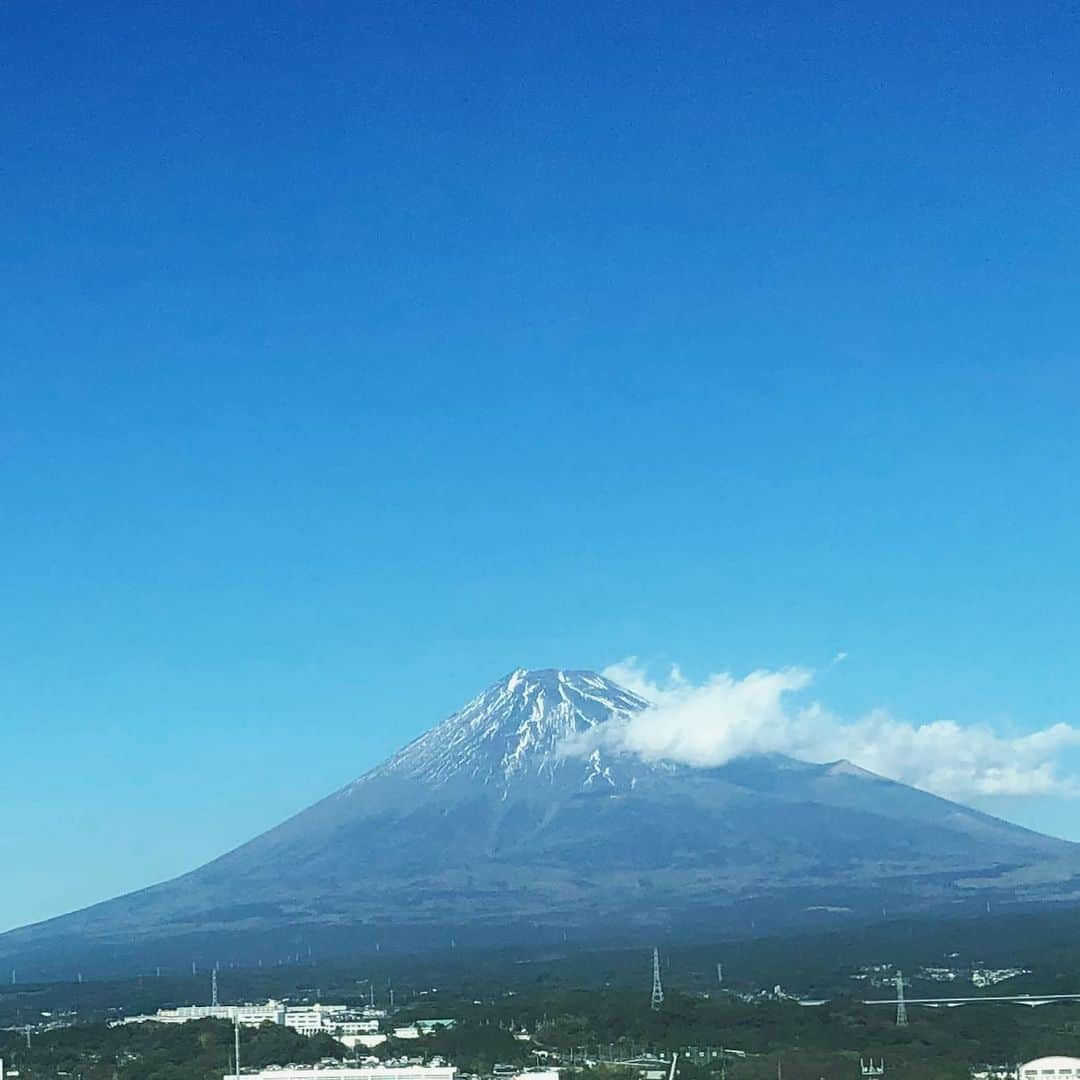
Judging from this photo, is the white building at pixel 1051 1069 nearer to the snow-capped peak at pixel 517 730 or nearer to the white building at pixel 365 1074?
the white building at pixel 365 1074

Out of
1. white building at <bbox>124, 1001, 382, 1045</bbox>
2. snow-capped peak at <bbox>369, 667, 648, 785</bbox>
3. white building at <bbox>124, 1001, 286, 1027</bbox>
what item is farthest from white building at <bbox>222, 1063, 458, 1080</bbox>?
snow-capped peak at <bbox>369, 667, 648, 785</bbox>

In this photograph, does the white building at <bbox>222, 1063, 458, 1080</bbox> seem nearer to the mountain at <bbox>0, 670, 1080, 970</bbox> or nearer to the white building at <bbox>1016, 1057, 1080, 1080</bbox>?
the white building at <bbox>1016, 1057, 1080, 1080</bbox>

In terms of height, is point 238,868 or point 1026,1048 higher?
point 238,868

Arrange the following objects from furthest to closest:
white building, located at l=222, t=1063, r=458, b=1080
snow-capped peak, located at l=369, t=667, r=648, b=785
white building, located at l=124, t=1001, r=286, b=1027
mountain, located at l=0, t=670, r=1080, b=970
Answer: snow-capped peak, located at l=369, t=667, r=648, b=785, mountain, located at l=0, t=670, r=1080, b=970, white building, located at l=124, t=1001, r=286, b=1027, white building, located at l=222, t=1063, r=458, b=1080

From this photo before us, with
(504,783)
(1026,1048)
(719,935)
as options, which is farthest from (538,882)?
(1026,1048)

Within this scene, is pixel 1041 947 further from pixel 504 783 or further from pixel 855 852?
pixel 504 783

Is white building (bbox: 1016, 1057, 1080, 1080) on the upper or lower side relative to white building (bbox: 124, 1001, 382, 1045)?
lower
